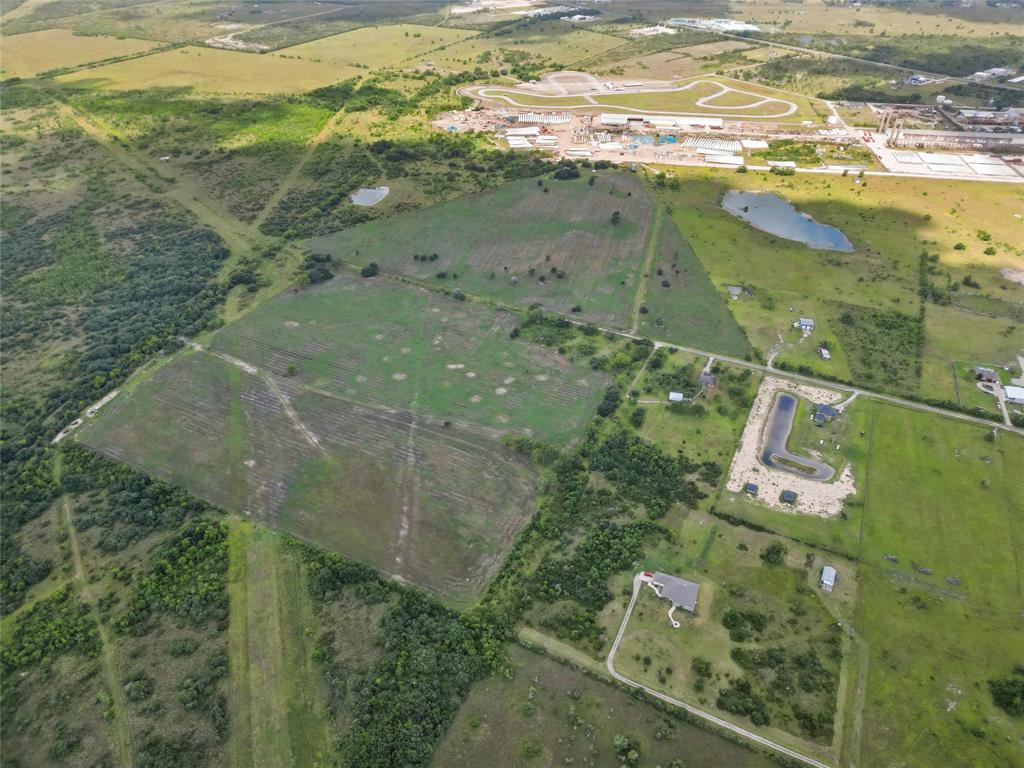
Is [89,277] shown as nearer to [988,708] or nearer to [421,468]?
[421,468]

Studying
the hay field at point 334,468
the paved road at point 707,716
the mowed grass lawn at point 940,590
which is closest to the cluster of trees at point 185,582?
the hay field at point 334,468

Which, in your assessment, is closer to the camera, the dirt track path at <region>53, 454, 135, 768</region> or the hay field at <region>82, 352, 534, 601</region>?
the dirt track path at <region>53, 454, 135, 768</region>

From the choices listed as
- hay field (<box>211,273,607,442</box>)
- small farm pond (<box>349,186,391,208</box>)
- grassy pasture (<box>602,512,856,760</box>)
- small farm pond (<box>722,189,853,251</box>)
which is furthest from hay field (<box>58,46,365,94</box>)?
grassy pasture (<box>602,512,856,760</box>)

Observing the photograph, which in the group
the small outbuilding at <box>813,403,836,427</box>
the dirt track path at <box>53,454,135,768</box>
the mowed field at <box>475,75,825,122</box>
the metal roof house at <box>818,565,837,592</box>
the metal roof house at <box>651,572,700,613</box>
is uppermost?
the mowed field at <box>475,75,825,122</box>

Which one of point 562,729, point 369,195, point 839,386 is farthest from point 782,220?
point 562,729

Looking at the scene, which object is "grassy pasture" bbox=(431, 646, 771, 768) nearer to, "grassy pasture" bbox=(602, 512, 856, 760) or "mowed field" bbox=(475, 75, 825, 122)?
"grassy pasture" bbox=(602, 512, 856, 760)

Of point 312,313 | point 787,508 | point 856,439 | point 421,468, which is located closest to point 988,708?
point 787,508

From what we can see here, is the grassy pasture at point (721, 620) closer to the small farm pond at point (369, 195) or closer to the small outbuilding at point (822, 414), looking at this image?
the small outbuilding at point (822, 414)
